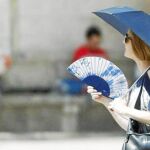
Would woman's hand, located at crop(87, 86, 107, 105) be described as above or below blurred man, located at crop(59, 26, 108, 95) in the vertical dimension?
above

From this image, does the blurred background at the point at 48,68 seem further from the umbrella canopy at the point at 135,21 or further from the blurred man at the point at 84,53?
the umbrella canopy at the point at 135,21

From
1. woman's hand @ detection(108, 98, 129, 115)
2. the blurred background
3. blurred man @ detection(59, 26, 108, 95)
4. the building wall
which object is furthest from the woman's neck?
the building wall

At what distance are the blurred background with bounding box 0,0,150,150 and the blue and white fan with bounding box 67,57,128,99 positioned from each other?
20.8ft

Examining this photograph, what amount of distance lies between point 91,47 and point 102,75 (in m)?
6.99

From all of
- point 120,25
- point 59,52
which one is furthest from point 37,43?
point 120,25

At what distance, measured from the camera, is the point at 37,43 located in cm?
1273

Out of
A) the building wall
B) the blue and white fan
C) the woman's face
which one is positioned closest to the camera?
the woman's face

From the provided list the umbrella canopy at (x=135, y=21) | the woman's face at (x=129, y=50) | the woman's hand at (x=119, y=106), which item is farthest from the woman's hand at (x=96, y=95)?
the umbrella canopy at (x=135, y=21)

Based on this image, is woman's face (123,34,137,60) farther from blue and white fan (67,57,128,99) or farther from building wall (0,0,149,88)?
building wall (0,0,149,88)

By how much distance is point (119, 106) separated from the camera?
5121mm

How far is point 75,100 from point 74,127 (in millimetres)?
428

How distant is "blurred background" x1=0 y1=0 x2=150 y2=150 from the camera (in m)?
12.1

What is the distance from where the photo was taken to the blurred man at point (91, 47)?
1231cm

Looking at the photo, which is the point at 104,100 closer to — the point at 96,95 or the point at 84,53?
the point at 96,95
